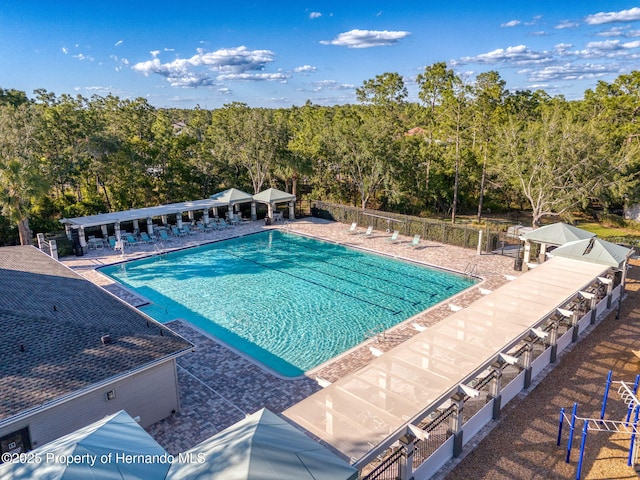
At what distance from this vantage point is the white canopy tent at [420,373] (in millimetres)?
7797

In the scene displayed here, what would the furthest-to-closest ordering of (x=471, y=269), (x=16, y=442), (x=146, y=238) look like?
(x=146, y=238) → (x=471, y=269) → (x=16, y=442)

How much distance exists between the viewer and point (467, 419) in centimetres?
1005

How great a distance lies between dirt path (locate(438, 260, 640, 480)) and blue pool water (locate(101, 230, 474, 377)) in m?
5.54

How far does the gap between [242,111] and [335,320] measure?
25.0 meters

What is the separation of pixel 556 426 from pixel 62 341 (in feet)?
38.3

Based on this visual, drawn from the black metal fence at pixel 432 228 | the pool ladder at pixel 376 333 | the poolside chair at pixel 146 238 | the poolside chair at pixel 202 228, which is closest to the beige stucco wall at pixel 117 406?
the pool ladder at pixel 376 333

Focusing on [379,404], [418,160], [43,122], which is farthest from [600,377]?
[43,122]

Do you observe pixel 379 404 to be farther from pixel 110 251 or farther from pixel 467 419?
pixel 110 251

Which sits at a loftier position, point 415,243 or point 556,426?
point 415,243

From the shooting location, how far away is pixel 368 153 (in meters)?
28.9

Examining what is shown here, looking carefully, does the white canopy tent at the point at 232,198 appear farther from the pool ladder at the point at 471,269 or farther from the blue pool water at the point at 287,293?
the pool ladder at the point at 471,269

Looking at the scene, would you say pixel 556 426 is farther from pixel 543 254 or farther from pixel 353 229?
pixel 353 229

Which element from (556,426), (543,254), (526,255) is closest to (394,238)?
(526,255)

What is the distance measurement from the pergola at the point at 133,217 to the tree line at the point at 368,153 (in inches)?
93.6
